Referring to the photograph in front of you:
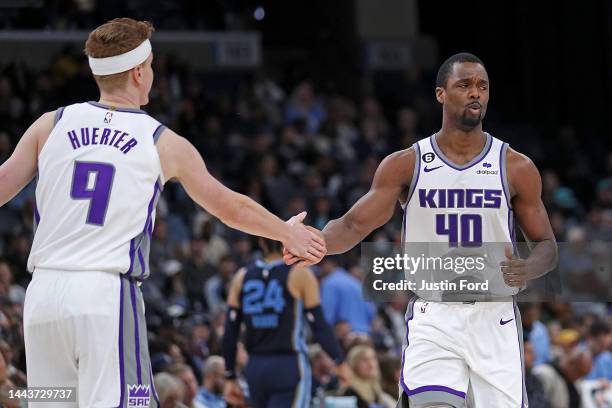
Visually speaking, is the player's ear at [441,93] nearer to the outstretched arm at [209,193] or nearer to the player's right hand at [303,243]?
the player's right hand at [303,243]

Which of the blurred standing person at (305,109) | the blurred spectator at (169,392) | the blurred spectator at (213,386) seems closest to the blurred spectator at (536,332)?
the blurred spectator at (213,386)

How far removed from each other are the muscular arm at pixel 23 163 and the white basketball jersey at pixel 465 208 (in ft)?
7.48

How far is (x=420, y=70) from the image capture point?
24922 mm

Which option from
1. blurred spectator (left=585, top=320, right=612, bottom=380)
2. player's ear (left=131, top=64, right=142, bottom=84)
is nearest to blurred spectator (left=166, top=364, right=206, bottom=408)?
player's ear (left=131, top=64, right=142, bottom=84)

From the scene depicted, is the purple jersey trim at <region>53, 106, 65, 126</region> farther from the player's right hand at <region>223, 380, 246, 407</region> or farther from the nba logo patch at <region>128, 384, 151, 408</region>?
the player's right hand at <region>223, 380, 246, 407</region>

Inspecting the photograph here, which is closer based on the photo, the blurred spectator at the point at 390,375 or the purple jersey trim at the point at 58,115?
the purple jersey trim at the point at 58,115

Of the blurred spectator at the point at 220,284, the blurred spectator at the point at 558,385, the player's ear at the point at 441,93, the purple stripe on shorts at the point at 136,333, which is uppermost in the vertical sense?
the player's ear at the point at 441,93

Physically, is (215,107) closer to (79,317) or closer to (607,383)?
(607,383)

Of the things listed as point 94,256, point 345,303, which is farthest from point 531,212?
point 345,303

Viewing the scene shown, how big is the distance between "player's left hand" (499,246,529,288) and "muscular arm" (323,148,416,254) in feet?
2.47

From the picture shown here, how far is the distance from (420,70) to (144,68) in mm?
19471

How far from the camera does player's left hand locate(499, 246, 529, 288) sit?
6801 mm

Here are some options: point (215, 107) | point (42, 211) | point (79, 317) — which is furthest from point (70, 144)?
point (215, 107)

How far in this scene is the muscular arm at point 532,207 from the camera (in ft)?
22.9
